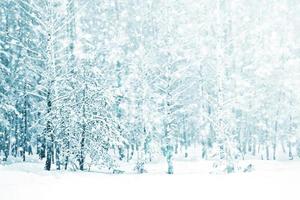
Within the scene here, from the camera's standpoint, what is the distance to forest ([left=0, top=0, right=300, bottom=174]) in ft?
85.3

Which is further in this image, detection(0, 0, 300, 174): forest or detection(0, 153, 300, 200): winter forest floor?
detection(0, 0, 300, 174): forest

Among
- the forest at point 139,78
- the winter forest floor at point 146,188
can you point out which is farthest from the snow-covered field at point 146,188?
the forest at point 139,78

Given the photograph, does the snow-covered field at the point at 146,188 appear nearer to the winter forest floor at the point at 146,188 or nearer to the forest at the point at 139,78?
the winter forest floor at the point at 146,188

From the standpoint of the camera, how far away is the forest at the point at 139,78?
2600 centimetres

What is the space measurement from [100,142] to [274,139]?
25.3 m

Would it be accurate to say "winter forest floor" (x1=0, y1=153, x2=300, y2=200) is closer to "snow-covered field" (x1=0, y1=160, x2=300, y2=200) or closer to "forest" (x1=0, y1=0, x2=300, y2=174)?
"snow-covered field" (x1=0, y1=160, x2=300, y2=200)

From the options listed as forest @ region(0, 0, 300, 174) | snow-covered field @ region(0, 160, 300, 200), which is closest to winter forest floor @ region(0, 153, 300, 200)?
snow-covered field @ region(0, 160, 300, 200)

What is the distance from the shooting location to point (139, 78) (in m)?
30.5

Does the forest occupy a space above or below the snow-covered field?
above

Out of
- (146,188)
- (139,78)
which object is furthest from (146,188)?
(139,78)

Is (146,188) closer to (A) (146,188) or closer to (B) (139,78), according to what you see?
(A) (146,188)

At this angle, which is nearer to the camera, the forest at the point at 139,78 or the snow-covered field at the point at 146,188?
the snow-covered field at the point at 146,188

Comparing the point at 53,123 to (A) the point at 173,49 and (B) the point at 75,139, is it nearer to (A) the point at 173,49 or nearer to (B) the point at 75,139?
(B) the point at 75,139

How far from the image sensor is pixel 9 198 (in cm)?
1398
